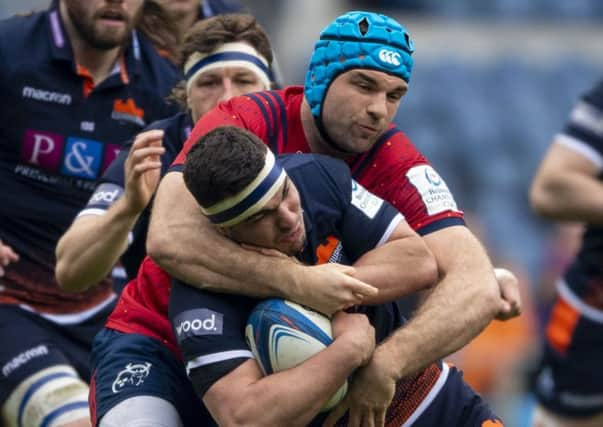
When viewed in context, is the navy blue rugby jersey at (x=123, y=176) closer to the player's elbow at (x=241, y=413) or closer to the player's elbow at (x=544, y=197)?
the player's elbow at (x=241, y=413)

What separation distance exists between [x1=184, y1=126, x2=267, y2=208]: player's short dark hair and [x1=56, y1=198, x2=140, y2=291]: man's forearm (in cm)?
96

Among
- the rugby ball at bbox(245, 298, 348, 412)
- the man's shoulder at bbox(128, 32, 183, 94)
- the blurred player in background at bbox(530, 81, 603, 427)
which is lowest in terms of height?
the blurred player in background at bbox(530, 81, 603, 427)

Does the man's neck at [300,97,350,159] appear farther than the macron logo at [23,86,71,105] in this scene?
No

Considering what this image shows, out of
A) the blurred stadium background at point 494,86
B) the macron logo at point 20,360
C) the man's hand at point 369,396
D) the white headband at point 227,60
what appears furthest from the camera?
the blurred stadium background at point 494,86

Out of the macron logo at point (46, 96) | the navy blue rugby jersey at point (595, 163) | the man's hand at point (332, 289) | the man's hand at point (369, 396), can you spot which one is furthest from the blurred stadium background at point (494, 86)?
the man's hand at point (332, 289)

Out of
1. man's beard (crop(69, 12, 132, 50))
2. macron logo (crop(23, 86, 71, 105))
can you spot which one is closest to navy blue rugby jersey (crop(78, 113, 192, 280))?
man's beard (crop(69, 12, 132, 50))

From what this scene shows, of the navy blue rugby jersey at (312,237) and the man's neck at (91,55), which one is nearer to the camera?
the navy blue rugby jersey at (312,237)

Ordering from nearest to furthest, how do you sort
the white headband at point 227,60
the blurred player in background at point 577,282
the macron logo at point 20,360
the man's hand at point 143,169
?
the man's hand at point 143,169, the white headband at point 227,60, the macron logo at point 20,360, the blurred player in background at point 577,282

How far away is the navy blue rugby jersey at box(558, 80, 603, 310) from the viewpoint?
25.6 feet

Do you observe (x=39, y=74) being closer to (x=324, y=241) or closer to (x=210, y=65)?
(x=210, y=65)

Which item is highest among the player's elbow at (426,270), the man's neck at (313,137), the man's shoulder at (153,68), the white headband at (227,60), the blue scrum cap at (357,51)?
the blue scrum cap at (357,51)

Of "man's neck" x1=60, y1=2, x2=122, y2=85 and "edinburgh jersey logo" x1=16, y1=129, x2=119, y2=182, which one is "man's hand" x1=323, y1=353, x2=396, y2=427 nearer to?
"edinburgh jersey logo" x1=16, y1=129, x2=119, y2=182

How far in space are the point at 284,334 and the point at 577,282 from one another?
3601mm

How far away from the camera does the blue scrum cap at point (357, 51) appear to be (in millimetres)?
5250
